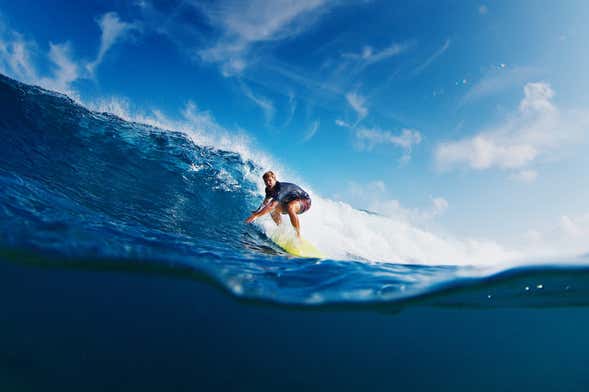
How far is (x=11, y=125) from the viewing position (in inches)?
456

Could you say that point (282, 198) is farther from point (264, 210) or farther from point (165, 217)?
point (165, 217)

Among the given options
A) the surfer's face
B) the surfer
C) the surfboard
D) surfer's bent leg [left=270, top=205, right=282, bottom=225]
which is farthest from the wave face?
the surfer's face

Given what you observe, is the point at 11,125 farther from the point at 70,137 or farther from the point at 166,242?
the point at 166,242

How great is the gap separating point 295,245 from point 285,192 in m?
1.55

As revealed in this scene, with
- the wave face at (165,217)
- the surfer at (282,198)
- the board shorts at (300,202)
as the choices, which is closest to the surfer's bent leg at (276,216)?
the surfer at (282,198)

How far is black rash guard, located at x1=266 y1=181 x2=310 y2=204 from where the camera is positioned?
29.9 feet

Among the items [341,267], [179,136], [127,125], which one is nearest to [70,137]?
[127,125]

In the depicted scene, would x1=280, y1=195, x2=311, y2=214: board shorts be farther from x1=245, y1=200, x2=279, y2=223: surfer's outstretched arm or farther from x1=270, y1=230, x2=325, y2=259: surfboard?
x1=270, y1=230, x2=325, y2=259: surfboard

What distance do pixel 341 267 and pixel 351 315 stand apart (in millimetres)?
4099

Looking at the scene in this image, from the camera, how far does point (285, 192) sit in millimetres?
9133

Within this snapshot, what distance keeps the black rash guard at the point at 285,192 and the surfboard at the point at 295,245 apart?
957 mm

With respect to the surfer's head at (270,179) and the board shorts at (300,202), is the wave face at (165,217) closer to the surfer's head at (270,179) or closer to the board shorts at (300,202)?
the board shorts at (300,202)

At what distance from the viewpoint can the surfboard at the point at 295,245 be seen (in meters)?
8.16

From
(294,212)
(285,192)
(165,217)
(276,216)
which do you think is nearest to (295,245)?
(294,212)
